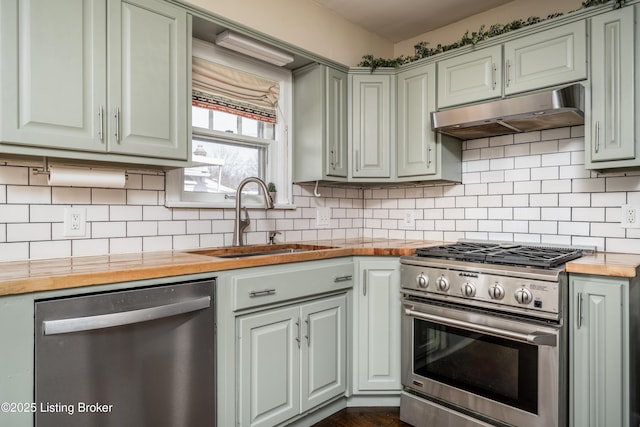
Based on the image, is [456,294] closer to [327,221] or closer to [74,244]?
[327,221]

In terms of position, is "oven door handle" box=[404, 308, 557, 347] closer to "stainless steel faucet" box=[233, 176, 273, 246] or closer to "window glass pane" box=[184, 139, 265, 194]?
"stainless steel faucet" box=[233, 176, 273, 246]

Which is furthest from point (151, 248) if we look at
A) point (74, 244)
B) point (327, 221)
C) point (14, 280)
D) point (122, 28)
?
point (327, 221)

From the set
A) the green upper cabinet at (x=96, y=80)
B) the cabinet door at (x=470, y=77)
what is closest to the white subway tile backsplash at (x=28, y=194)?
the green upper cabinet at (x=96, y=80)

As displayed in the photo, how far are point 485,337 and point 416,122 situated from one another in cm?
144

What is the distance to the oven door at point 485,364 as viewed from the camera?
1.69 metres

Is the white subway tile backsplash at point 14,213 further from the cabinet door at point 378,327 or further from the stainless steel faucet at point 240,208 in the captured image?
the cabinet door at point 378,327

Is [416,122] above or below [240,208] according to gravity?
above

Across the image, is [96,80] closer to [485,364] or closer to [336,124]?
[336,124]

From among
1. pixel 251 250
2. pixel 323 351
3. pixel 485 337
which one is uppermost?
pixel 251 250

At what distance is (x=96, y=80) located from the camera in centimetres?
162

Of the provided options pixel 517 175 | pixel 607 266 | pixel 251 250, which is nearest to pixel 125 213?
pixel 251 250

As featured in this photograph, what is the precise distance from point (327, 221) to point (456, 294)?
1.26m

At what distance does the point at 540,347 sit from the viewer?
170 centimetres

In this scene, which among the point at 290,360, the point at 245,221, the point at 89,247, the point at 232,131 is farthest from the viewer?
the point at 232,131
